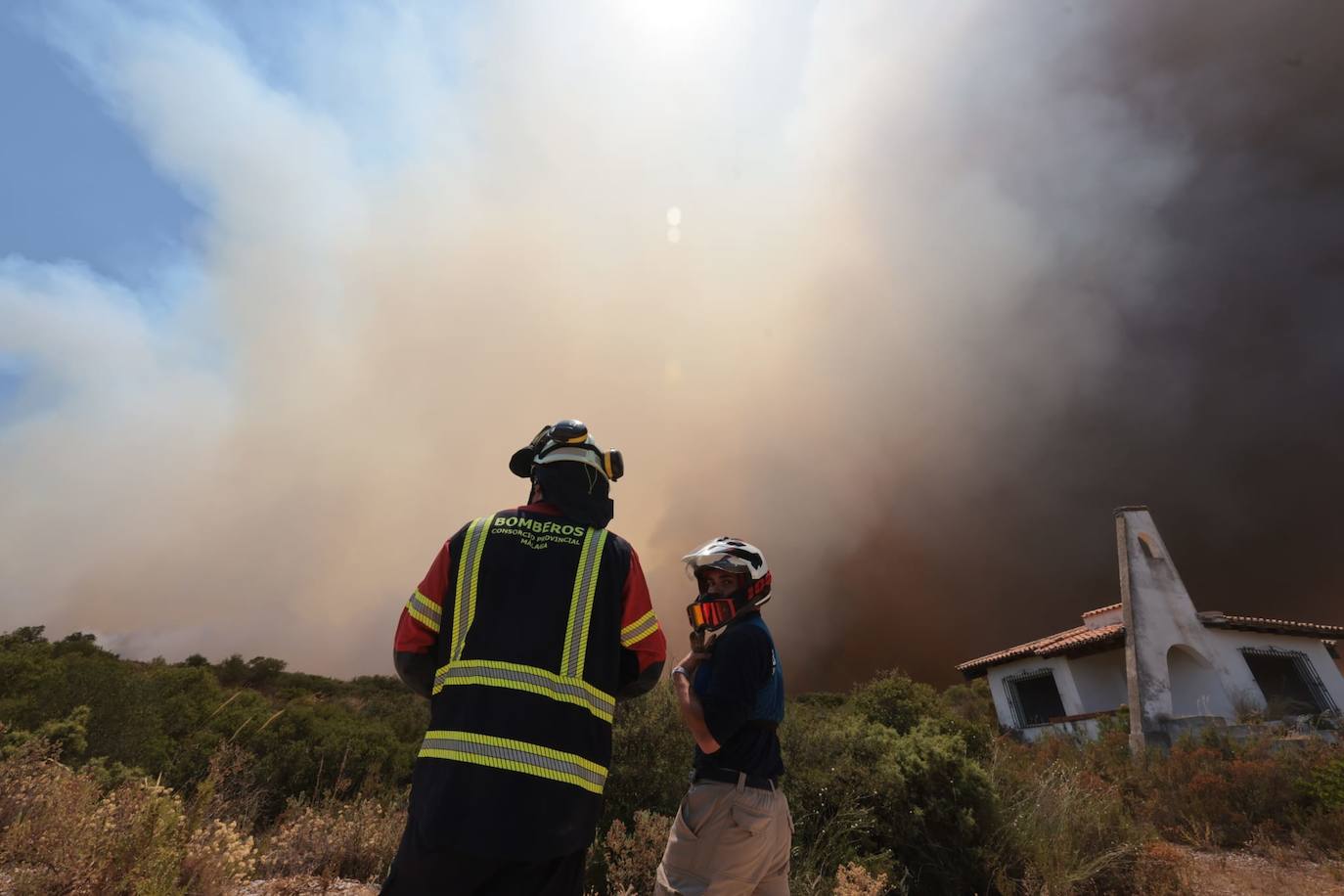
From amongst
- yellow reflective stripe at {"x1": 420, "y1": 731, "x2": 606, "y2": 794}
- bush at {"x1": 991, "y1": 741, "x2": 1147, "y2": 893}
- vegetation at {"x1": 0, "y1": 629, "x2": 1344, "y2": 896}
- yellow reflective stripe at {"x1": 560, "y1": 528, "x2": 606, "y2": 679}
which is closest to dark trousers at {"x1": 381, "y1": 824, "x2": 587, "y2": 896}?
yellow reflective stripe at {"x1": 420, "y1": 731, "x2": 606, "y2": 794}

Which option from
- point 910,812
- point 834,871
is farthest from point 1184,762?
point 834,871

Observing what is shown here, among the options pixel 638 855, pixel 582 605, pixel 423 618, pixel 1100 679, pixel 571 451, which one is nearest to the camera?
pixel 582 605

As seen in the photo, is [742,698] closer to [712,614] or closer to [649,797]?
[712,614]

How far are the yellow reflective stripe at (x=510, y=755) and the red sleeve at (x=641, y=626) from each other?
375mm

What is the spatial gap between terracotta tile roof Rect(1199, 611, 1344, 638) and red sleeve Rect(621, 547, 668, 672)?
2140 cm

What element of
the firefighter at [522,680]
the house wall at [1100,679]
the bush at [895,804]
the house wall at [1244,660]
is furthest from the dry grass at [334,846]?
the house wall at [1100,679]

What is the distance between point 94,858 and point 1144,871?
8.68m

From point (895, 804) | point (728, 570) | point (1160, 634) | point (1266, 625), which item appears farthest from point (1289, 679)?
point (728, 570)

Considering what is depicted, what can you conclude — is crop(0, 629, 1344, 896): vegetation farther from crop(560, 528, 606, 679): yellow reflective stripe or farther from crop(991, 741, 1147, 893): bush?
crop(560, 528, 606, 679): yellow reflective stripe

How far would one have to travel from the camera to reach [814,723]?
711 cm

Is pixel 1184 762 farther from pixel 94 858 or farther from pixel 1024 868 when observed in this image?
pixel 94 858

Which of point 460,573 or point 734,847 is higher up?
point 460,573

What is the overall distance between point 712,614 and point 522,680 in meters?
1.49

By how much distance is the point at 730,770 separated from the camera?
9.32ft
